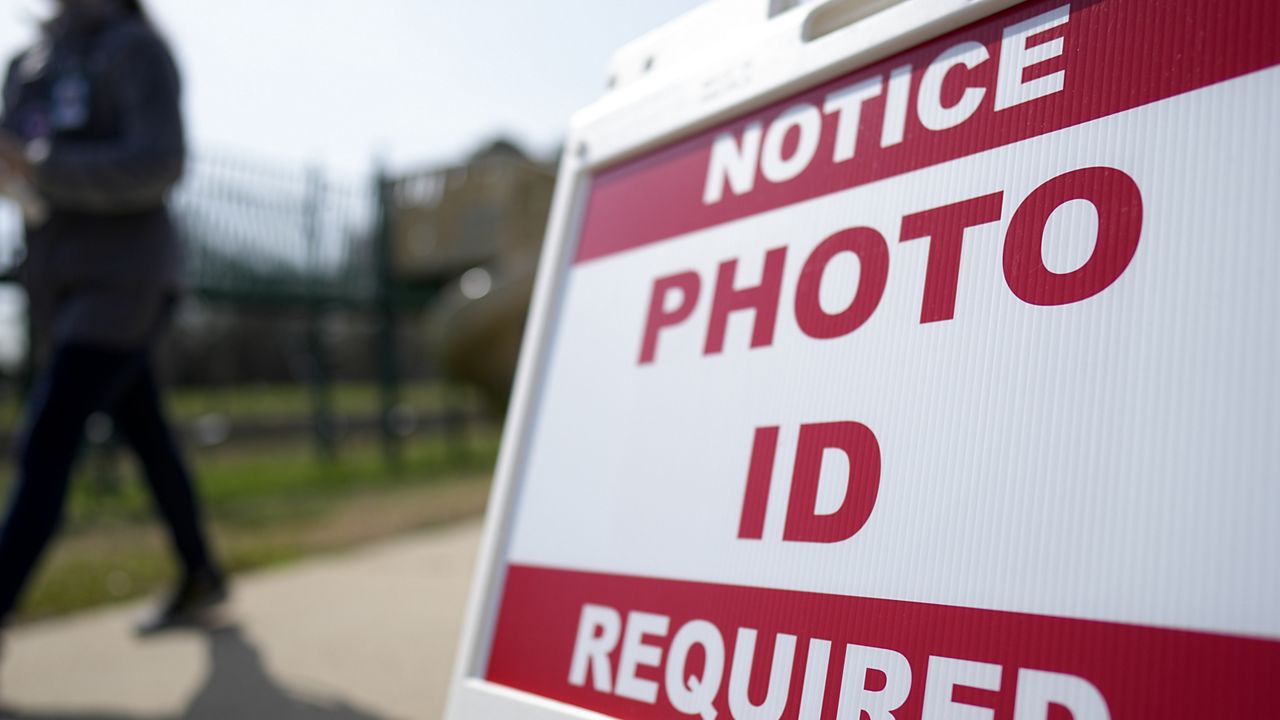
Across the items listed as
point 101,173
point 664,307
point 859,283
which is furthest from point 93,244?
point 859,283

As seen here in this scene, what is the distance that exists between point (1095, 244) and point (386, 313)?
21.4 ft

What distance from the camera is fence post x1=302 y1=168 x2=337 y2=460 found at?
626cm

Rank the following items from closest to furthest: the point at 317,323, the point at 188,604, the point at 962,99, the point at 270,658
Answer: the point at 962,99, the point at 270,658, the point at 188,604, the point at 317,323

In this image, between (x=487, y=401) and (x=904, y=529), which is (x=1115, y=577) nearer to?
(x=904, y=529)

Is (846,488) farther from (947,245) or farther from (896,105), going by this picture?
(896,105)

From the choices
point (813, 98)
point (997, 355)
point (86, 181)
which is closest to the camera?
point (997, 355)

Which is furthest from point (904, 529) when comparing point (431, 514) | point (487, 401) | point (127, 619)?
point (487, 401)

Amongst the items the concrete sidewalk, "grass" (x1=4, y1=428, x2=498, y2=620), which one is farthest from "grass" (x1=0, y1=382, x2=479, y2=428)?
the concrete sidewalk

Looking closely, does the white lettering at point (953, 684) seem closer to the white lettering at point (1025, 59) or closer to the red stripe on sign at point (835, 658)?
the red stripe on sign at point (835, 658)

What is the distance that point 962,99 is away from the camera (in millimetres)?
881

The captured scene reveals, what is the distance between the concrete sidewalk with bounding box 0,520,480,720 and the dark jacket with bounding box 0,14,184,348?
73cm

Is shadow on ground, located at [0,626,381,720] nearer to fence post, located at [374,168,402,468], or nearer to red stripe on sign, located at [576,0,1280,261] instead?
red stripe on sign, located at [576,0,1280,261]

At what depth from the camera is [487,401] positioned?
23.9 feet

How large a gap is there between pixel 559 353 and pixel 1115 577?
0.73 meters
